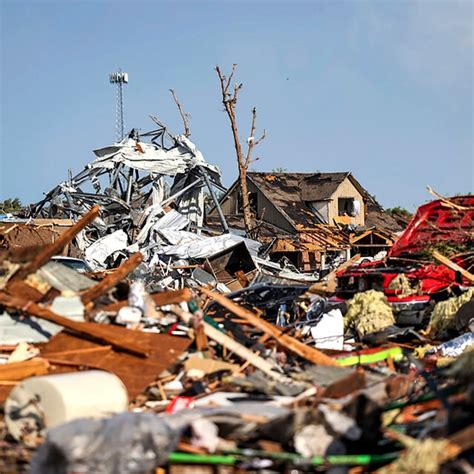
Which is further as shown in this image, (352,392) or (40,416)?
(352,392)

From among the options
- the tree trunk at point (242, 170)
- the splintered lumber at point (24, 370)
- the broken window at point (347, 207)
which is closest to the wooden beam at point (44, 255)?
the splintered lumber at point (24, 370)

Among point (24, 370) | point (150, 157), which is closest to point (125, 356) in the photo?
point (24, 370)

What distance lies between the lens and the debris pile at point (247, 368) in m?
4.76

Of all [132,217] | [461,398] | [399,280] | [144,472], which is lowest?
→ [144,472]

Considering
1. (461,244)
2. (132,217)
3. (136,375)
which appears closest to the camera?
(136,375)

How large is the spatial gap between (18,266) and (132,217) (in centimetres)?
1536

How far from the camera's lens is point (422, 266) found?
11648 mm

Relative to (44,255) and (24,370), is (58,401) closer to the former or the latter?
(24,370)

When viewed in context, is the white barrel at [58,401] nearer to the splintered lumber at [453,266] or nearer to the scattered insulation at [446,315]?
the scattered insulation at [446,315]

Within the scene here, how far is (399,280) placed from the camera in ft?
36.0

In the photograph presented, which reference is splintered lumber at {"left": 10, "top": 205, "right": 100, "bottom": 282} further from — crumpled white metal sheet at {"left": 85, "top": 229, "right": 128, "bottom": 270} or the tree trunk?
the tree trunk

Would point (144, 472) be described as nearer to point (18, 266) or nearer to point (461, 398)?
point (461, 398)

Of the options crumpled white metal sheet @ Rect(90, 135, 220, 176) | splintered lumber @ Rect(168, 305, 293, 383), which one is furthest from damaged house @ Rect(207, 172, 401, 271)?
splintered lumber @ Rect(168, 305, 293, 383)

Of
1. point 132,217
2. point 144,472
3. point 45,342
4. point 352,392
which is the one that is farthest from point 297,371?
point 132,217
